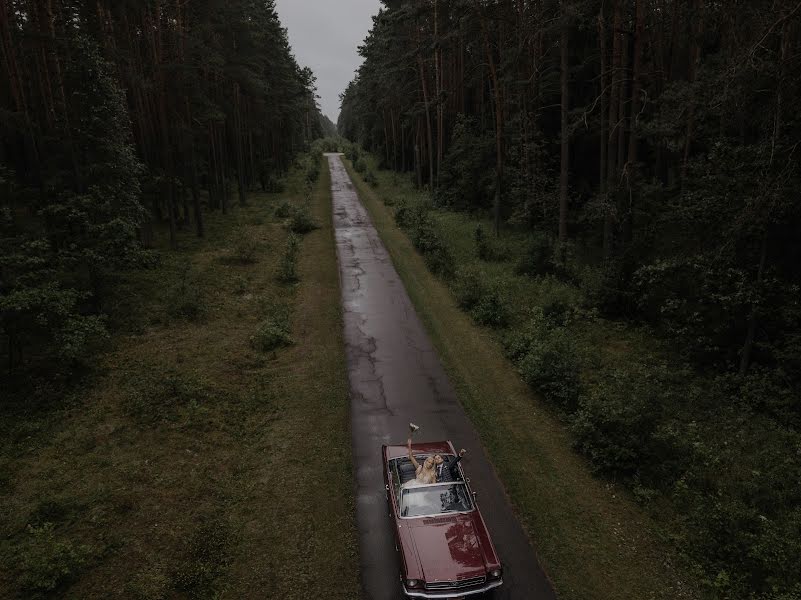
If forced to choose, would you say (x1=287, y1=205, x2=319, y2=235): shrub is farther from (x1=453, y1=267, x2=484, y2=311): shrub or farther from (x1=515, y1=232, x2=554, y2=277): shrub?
(x1=515, y1=232, x2=554, y2=277): shrub

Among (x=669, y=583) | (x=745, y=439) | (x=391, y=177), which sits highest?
(x=391, y=177)

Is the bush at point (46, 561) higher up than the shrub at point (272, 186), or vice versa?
the shrub at point (272, 186)

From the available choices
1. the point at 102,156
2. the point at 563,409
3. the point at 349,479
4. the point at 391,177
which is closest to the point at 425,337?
the point at 563,409

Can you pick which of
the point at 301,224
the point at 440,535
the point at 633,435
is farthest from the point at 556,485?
the point at 301,224

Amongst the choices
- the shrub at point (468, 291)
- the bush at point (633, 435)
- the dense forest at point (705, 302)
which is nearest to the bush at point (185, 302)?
the shrub at point (468, 291)

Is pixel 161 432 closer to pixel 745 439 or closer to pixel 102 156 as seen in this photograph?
pixel 102 156

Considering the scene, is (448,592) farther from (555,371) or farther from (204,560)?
(555,371)

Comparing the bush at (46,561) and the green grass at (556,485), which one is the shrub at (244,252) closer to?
the green grass at (556,485)
